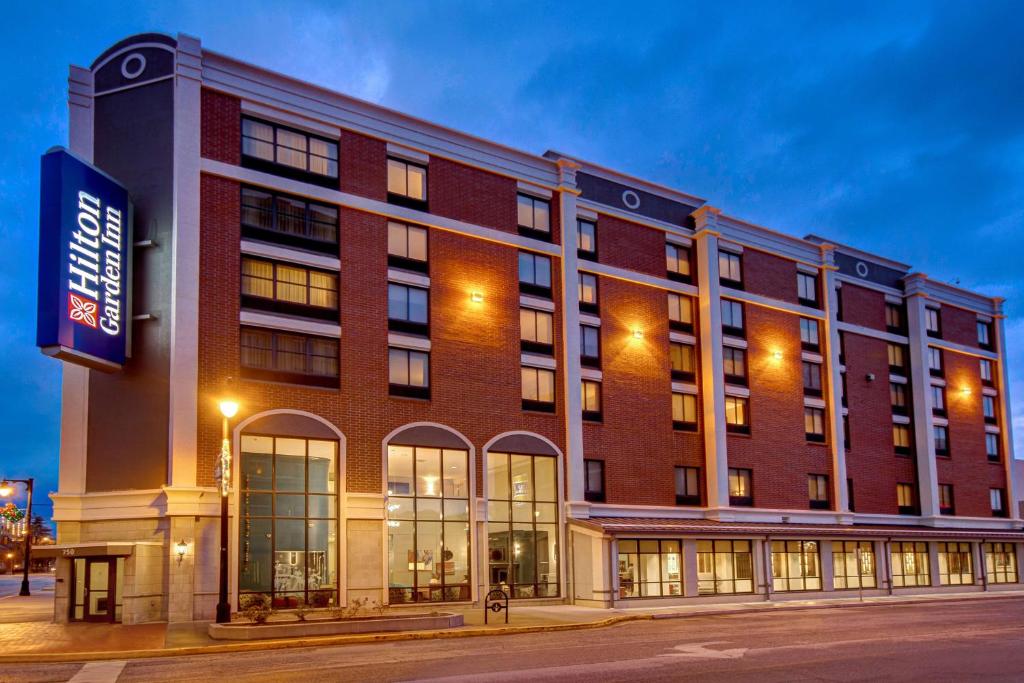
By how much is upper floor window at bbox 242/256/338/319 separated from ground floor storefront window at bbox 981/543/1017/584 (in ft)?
142

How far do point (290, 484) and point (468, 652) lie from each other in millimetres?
15017

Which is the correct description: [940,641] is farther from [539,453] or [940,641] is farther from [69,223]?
[69,223]

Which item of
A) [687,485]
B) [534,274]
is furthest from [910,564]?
[534,274]

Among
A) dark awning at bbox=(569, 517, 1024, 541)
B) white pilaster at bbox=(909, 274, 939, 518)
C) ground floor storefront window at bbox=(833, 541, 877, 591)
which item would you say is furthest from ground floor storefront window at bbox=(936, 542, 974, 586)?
ground floor storefront window at bbox=(833, 541, 877, 591)

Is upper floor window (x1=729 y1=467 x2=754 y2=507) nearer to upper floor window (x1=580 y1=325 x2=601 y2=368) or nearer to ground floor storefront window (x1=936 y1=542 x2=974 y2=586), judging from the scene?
upper floor window (x1=580 y1=325 x2=601 y2=368)

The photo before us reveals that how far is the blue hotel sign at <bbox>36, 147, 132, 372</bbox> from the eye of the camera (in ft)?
98.5

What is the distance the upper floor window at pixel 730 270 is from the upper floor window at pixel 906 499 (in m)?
17.6

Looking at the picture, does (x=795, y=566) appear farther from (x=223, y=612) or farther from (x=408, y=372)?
(x=223, y=612)

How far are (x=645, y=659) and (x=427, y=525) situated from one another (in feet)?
64.0

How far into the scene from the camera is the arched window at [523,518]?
39.9m

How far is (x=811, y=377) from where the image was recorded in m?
53.7

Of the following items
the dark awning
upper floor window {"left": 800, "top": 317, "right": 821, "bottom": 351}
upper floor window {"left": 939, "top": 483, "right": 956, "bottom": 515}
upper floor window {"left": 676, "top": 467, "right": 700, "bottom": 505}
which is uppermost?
upper floor window {"left": 800, "top": 317, "right": 821, "bottom": 351}

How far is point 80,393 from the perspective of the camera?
3384cm

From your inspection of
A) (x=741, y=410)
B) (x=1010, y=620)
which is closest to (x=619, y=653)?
(x=1010, y=620)
